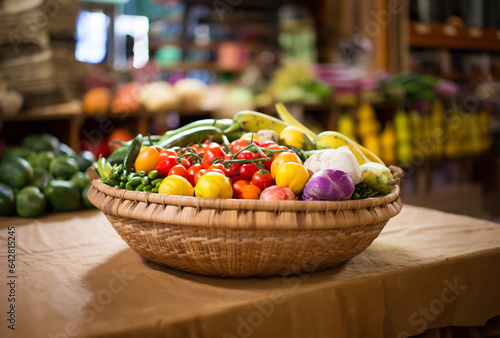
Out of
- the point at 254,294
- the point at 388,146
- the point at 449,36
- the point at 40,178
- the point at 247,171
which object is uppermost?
the point at 449,36

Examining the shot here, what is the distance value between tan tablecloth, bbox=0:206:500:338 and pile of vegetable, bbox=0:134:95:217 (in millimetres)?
280

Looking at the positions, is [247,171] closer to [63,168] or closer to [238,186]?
[238,186]

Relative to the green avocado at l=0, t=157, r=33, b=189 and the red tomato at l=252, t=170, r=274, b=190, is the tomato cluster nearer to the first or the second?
the red tomato at l=252, t=170, r=274, b=190

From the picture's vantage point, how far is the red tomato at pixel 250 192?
1.04 metres

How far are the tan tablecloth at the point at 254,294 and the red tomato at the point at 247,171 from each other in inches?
9.3

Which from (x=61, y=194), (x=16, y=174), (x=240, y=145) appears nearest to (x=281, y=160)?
(x=240, y=145)

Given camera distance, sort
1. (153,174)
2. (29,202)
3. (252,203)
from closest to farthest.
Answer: (252,203) < (153,174) < (29,202)

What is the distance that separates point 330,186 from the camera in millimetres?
989

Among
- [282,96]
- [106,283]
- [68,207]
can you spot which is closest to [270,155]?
[106,283]

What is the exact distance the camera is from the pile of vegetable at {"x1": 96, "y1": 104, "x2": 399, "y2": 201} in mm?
1008

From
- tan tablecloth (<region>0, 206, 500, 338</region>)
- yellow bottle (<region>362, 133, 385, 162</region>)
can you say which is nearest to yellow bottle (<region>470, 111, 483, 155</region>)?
yellow bottle (<region>362, 133, 385, 162</region>)

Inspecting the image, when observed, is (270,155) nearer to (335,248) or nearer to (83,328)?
(335,248)

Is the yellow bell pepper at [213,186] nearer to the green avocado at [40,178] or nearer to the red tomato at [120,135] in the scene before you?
the green avocado at [40,178]

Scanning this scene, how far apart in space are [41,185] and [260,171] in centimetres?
101
